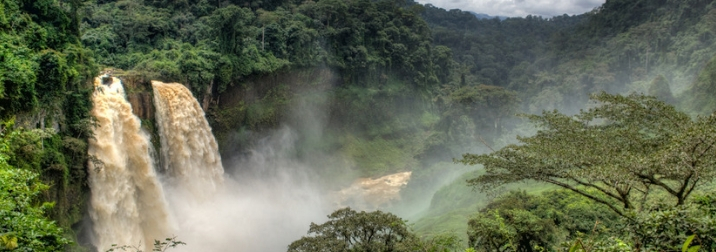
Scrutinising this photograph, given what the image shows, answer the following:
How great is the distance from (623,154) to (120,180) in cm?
1653

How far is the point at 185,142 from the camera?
2170cm

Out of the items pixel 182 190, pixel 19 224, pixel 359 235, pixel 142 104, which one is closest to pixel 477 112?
pixel 182 190

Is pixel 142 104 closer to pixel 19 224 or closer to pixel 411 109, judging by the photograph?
pixel 19 224

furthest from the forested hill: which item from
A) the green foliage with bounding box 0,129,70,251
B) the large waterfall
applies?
the green foliage with bounding box 0,129,70,251

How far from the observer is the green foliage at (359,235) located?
12.0 meters

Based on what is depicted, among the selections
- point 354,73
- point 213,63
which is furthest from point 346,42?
point 213,63

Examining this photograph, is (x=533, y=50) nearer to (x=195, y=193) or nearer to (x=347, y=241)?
(x=195, y=193)

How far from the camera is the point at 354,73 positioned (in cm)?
3806

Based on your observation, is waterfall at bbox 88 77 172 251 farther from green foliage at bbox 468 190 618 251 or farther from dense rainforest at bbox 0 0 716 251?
green foliage at bbox 468 190 618 251

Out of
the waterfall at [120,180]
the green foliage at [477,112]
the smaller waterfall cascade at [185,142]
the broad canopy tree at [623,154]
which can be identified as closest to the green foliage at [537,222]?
the broad canopy tree at [623,154]

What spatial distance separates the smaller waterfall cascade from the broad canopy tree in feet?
46.5

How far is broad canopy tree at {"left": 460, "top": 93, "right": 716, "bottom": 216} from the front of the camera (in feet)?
27.0

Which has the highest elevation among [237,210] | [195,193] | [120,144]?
[120,144]

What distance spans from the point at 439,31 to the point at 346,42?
33.1 m
